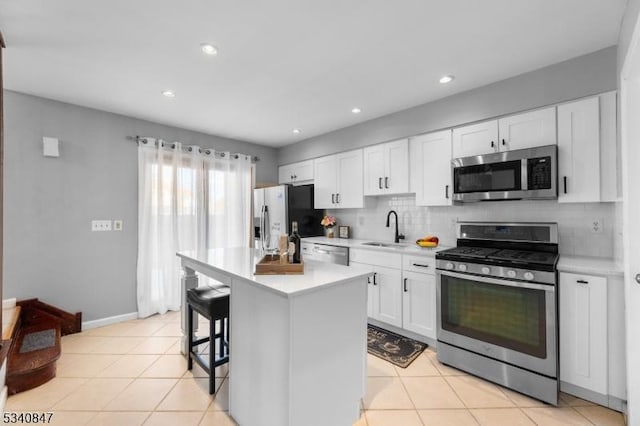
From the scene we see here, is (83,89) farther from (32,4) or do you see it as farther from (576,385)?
(576,385)

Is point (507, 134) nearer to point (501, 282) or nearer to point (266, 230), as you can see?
point (501, 282)

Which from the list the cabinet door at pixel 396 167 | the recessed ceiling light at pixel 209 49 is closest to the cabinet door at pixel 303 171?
the cabinet door at pixel 396 167

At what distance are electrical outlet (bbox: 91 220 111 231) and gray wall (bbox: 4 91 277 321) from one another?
5cm

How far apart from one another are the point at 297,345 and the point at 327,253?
2307 mm

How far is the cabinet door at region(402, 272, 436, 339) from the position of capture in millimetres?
2777

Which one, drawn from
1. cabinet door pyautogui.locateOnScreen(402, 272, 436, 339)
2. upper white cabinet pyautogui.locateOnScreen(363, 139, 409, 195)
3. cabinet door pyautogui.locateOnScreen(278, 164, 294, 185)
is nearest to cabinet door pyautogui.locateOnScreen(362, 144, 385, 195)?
upper white cabinet pyautogui.locateOnScreen(363, 139, 409, 195)

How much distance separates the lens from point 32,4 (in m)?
1.70

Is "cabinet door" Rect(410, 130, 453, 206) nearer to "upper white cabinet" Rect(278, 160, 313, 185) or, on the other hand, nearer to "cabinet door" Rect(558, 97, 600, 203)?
"cabinet door" Rect(558, 97, 600, 203)

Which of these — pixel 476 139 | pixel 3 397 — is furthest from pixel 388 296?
pixel 3 397

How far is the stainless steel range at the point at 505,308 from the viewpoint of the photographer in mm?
2035

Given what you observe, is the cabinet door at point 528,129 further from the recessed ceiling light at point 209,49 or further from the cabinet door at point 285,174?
the cabinet door at point 285,174

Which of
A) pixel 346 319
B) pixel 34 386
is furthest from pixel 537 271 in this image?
pixel 34 386

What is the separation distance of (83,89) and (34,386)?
2.60 metres

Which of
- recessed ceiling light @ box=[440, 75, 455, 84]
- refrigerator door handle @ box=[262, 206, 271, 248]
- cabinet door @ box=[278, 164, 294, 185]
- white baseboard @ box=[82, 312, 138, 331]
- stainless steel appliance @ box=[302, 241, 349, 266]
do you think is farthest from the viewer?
cabinet door @ box=[278, 164, 294, 185]
